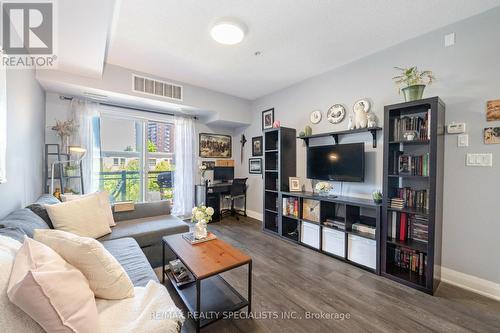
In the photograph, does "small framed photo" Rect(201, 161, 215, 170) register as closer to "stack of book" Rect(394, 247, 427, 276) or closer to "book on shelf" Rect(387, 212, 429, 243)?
"book on shelf" Rect(387, 212, 429, 243)

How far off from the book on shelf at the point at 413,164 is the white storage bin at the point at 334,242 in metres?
1.02

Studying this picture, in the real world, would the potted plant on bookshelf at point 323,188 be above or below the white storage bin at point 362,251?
above

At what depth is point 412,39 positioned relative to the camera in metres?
2.35

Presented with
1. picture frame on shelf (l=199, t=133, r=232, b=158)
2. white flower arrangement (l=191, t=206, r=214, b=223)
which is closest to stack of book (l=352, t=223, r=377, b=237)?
white flower arrangement (l=191, t=206, r=214, b=223)

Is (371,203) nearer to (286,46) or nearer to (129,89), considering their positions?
(286,46)

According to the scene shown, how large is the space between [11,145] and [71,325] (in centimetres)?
191

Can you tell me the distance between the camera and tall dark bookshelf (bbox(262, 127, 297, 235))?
3420mm

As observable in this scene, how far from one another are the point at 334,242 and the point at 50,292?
2688mm

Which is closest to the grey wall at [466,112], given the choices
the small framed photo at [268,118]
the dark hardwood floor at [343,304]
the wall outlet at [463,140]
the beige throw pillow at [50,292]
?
the wall outlet at [463,140]

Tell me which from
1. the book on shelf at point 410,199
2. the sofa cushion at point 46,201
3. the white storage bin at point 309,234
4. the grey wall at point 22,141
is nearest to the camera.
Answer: the grey wall at point 22,141

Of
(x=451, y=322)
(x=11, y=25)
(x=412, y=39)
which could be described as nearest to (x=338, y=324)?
(x=451, y=322)

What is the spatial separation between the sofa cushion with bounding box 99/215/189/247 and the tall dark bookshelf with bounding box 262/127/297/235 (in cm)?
159

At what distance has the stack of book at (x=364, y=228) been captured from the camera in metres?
2.38

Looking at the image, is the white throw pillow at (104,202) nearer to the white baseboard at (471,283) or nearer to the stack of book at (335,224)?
the stack of book at (335,224)
